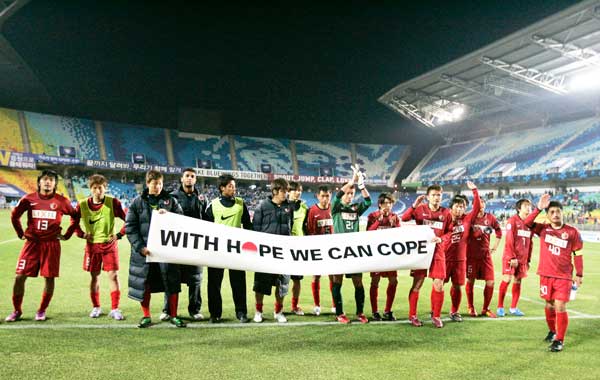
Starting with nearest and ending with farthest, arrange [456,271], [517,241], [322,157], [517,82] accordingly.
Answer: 1. [456,271]
2. [517,241]
3. [517,82]
4. [322,157]

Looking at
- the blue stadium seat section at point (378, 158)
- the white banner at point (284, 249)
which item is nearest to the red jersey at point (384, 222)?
the white banner at point (284, 249)

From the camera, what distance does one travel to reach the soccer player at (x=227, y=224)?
19.1 ft

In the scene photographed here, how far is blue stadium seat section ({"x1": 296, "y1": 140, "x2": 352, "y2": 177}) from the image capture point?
5316 cm

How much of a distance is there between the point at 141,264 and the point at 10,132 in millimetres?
44563

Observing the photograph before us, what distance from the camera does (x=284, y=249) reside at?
5723mm

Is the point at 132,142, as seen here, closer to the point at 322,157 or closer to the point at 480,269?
the point at 322,157

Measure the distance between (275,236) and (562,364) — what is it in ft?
11.9

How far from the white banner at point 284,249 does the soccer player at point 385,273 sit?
1.41ft

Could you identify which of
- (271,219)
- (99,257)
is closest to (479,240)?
(271,219)

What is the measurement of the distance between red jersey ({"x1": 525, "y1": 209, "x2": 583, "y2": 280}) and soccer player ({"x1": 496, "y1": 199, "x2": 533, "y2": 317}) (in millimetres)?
1752

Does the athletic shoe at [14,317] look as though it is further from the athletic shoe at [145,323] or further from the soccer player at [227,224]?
the soccer player at [227,224]

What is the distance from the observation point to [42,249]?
18.6 ft

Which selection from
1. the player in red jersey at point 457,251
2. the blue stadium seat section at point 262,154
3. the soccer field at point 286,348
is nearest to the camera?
the soccer field at point 286,348

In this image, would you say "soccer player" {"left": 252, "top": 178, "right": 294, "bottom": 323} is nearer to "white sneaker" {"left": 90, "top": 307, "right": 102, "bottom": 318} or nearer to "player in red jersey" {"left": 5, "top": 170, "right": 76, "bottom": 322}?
"white sneaker" {"left": 90, "top": 307, "right": 102, "bottom": 318}
